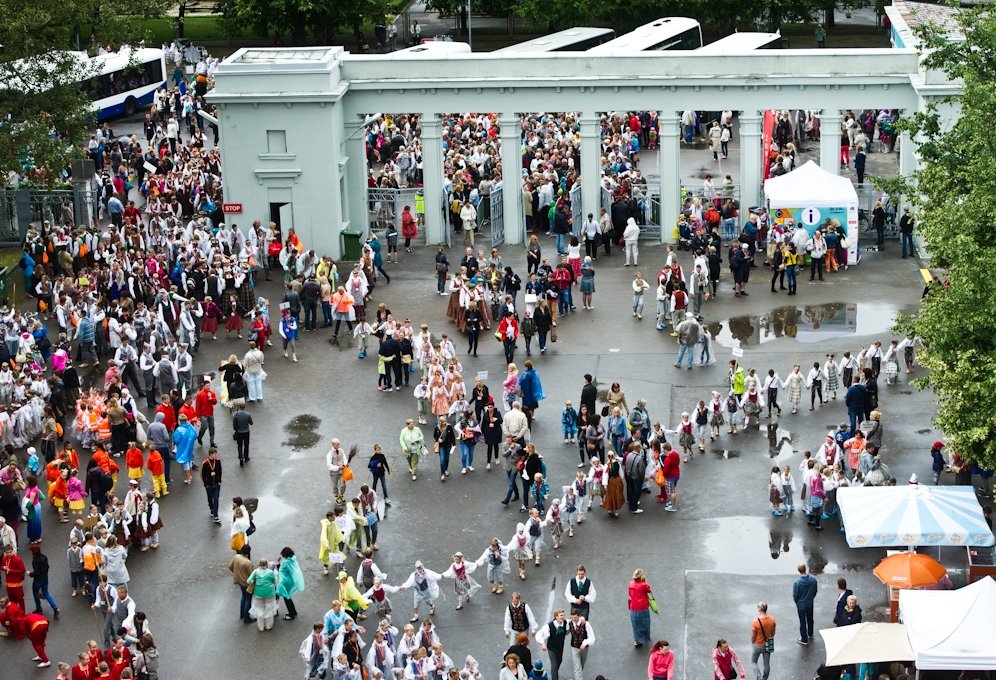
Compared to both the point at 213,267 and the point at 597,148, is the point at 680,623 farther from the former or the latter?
the point at 597,148

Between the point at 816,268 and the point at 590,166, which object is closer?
the point at 816,268

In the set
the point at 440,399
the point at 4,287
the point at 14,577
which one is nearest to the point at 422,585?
the point at 14,577

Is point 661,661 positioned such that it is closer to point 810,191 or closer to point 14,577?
point 14,577

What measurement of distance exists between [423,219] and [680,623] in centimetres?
2231

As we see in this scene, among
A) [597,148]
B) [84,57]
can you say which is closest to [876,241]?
[597,148]

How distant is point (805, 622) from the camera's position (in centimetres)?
2523

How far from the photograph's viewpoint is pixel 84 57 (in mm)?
60469

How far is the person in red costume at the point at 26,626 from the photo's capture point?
25.1 meters

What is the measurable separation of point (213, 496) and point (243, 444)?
257 cm

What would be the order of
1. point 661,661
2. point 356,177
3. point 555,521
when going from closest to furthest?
point 661,661 < point 555,521 < point 356,177

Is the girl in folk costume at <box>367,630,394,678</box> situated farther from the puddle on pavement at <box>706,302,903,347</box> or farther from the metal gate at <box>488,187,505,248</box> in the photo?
the metal gate at <box>488,187,505,248</box>

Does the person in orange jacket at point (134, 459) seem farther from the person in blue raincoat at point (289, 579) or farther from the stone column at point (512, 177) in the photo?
the stone column at point (512, 177)

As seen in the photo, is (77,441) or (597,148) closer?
(77,441)

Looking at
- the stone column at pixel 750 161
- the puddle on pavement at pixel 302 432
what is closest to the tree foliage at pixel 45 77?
the puddle on pavement at pixel 302 432
